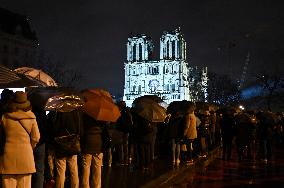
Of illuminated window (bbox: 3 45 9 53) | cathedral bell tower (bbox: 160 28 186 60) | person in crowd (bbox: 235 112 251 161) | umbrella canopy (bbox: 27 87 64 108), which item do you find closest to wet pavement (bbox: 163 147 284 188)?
person in crowd (bbox: 235 112 251 161)

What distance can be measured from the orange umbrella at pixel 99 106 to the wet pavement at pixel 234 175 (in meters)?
3.36

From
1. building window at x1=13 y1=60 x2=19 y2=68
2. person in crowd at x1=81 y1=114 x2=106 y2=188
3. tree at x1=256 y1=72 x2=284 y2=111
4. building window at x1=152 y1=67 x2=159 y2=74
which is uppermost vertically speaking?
building window at x1=152 y1=67 x2=159 y2=74

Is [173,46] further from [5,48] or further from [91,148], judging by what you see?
[91,148]

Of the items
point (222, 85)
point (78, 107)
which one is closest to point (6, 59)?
point (222, 85)

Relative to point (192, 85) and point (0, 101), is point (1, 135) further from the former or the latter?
point (192, 85)

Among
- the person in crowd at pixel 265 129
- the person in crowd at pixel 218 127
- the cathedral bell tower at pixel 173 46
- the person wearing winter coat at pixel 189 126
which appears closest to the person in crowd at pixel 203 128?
the person in crowd at pixel 265 129

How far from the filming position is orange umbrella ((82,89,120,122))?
9.34 metres

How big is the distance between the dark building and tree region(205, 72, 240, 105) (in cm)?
4158

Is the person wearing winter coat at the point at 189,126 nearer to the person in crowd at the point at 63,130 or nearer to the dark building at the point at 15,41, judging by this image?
the person in crowd at the point at 63,130

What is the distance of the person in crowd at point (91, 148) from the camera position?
360 inches

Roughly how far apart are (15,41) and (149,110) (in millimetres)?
67735

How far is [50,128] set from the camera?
848 centimetres

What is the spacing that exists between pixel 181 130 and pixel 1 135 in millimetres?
8814

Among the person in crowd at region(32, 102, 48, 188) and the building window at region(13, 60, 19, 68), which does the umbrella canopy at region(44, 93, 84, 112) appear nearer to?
the person in crowd at region(32, 102, 48, 188)
